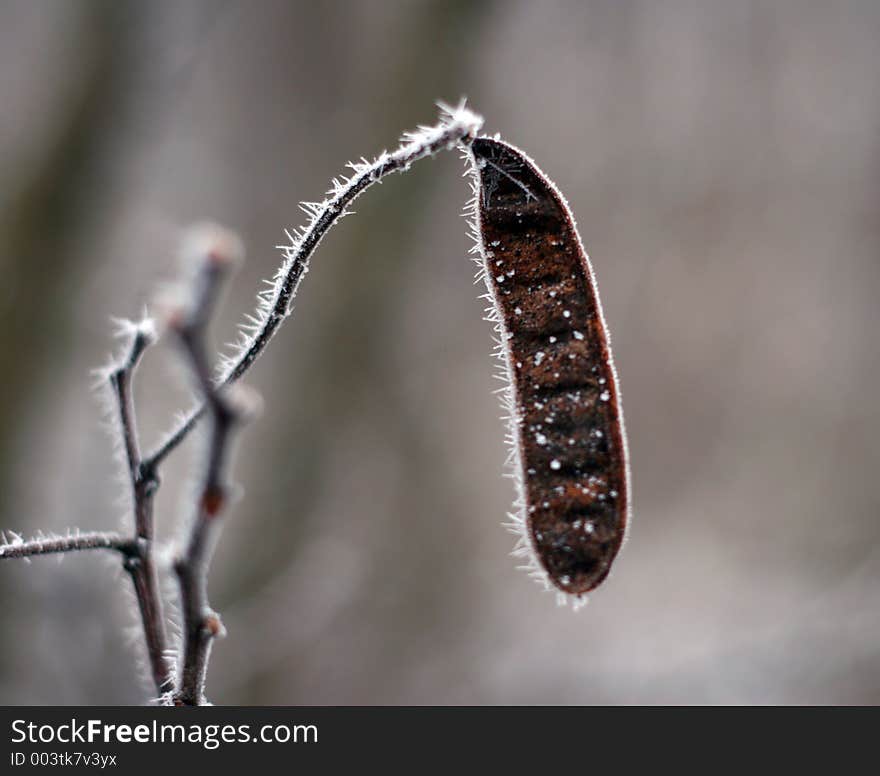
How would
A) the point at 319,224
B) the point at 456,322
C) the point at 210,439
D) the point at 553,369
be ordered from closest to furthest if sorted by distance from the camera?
1. the point at 210,439
2. the point at 319,224
3. the point at 553,369
4. the point at 456,322

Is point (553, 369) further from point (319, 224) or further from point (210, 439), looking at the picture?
point (210, 439)

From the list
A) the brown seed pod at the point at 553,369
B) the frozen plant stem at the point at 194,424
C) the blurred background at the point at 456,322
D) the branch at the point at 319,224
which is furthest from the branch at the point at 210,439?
the blurred background at the point at 456,322

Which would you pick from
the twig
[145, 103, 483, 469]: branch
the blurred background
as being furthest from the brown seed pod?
the blurred background

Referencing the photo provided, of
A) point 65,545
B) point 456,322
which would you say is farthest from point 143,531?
point 456,322

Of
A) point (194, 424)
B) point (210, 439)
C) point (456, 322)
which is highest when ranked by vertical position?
point (456, 322)

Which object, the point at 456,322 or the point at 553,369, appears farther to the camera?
the point at 456,322

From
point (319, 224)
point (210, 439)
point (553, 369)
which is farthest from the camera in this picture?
point (553, 369)

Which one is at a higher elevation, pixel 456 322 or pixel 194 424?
pixel 456 322
